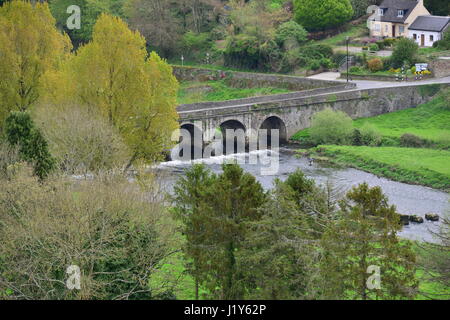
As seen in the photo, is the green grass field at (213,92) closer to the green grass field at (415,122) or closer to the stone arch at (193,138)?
the green grass field at (415,122)

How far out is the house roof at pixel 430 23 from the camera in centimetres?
9893

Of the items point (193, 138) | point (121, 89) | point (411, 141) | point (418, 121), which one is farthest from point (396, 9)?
point (121, 89)

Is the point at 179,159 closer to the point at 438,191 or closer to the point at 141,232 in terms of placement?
the point at 438,191

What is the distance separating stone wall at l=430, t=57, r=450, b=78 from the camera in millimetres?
90625

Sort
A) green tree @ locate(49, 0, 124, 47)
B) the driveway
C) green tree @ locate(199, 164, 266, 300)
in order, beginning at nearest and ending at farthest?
green tree @ locate(199, 164, 266, 300) < the driveway < green tree @ locate(49, 0, 124, 47)

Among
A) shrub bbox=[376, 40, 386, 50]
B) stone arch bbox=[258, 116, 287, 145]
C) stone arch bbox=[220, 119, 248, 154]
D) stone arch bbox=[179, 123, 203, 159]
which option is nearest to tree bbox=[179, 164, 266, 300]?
stone arch bbox=[179, 123, 203, 159]

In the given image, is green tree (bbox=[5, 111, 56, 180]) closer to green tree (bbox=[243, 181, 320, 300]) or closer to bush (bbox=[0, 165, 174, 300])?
bush (bbox=[0, 165, 174, 300])

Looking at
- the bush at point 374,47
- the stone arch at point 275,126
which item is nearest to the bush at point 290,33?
the bush at point 374,47

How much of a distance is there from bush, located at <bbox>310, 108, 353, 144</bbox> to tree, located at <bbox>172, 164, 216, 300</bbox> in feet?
138

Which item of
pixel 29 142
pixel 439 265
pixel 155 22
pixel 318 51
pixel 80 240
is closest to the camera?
pixel 80 240

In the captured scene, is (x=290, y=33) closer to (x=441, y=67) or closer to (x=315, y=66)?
(x=315, y=66)

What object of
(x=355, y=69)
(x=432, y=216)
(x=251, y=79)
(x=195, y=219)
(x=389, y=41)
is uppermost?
(x=389, y=41)

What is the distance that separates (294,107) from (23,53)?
32.8 m

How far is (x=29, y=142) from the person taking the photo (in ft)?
151
